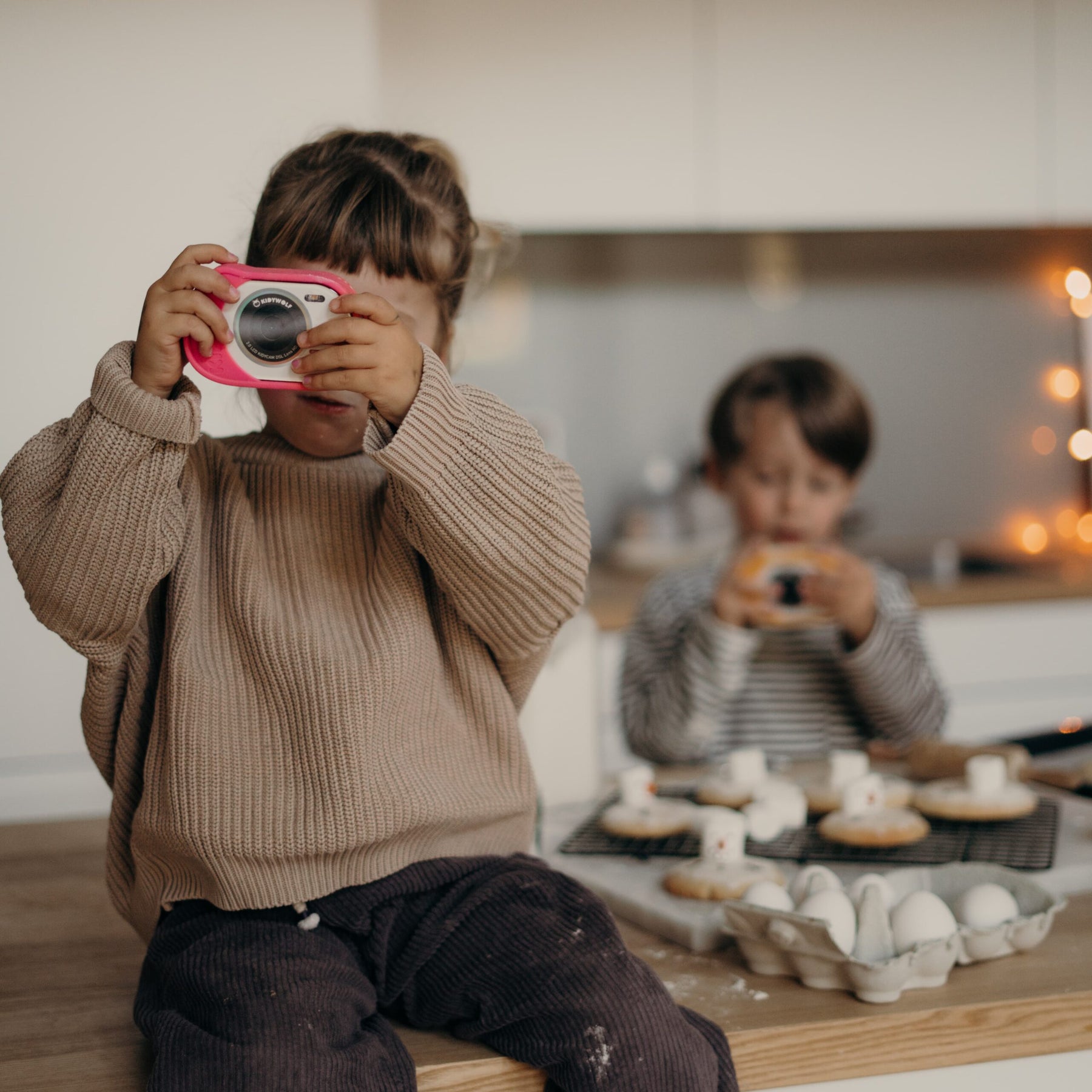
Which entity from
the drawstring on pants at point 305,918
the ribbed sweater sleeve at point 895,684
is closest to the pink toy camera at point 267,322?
the drawstring on pants at point 305,918

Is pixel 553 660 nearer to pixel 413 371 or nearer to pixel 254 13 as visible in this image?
pixel 413 371

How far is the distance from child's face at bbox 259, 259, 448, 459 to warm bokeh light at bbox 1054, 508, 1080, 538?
2476 millimetres

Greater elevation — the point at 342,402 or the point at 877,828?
the point at 342,402

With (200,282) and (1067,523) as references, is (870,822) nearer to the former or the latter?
(200,282)

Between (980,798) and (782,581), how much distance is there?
41cm

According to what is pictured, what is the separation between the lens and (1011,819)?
95cm

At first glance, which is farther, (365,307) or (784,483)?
(784,483)

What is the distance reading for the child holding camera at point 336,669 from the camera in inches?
24.6

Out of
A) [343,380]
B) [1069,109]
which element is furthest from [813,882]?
[1069,109]

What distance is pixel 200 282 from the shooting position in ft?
2.06

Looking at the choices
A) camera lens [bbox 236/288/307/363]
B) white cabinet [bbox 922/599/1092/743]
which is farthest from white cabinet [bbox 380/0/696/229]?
camera lens [bbox 236/288/307/363]

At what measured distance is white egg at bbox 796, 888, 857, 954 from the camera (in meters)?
0.68

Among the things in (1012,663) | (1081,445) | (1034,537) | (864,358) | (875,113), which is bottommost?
(1012,663)

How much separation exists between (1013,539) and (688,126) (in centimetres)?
134
